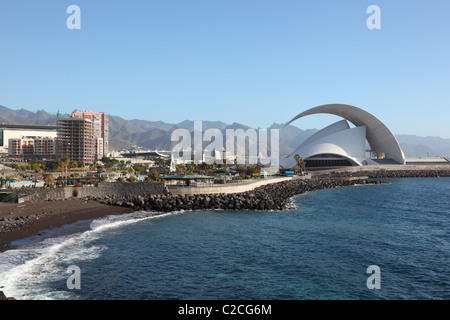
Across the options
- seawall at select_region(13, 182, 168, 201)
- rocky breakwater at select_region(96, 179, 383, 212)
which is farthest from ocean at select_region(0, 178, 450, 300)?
seawall at select_region(13, 182, 168, 201)

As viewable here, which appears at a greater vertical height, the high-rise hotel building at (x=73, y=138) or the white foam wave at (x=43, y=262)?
the high-rise hotel building at (x=73, y=138)

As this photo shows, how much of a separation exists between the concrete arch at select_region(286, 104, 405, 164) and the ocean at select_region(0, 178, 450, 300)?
7060cm

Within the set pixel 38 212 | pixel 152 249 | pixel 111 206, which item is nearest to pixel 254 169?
pixel 111 206

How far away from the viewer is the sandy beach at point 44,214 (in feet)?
75.2

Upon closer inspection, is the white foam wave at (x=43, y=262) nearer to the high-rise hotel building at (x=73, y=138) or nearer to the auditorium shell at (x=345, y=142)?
the auditorium shell at (x=345, y=142)

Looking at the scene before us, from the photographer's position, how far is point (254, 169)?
75562mm

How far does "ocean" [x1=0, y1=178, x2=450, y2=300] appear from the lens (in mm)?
13867

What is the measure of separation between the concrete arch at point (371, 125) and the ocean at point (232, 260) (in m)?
70.6

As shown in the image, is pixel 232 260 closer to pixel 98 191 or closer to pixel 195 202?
pixel 195 202

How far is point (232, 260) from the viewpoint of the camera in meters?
17.9

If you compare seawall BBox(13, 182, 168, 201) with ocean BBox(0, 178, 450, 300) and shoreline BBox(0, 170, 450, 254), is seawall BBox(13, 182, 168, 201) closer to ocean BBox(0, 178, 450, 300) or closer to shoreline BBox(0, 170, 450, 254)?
shoreline BBox(0, 170, 450, 254)

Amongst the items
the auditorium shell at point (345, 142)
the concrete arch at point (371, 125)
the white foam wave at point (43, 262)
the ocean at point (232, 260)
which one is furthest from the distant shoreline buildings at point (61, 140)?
the white foam wave at point (43, 262)
